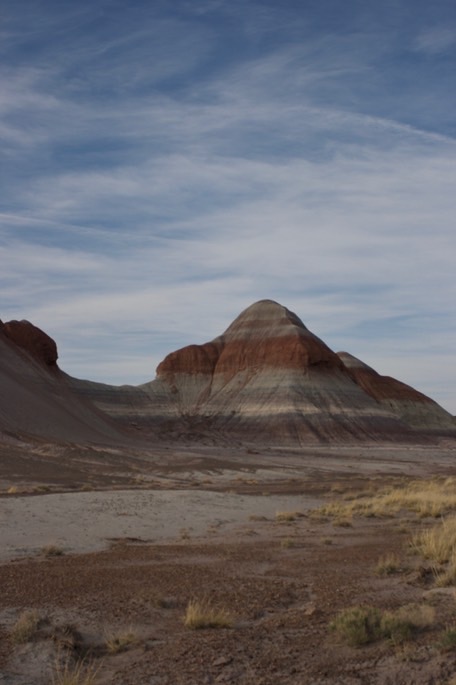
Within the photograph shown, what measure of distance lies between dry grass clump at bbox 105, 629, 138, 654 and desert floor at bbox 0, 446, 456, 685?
0.01m

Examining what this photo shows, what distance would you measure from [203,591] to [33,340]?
80.5 metres

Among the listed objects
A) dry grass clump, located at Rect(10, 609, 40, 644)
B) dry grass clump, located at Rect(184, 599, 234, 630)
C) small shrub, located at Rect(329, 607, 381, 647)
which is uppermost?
small shrub, located at Rect(329, 607, 381, 647)

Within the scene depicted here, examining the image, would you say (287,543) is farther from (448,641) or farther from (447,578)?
(448,641)

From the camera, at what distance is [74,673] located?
708 centimetres

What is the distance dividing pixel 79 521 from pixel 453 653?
12.9 metres

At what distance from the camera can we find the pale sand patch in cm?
1616

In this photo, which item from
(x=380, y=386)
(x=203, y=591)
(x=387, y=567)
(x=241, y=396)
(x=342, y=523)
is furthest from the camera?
(x=380, y=386)

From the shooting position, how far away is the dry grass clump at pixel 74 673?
6559 mm

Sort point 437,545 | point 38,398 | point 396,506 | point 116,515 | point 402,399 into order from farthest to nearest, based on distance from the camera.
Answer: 1. point 402,399
2. point 38,398
3. point 396,506
4. point 116,515
5. point 437,545

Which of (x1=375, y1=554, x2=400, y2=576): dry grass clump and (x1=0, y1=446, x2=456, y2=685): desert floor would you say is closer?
(x1=0, y1=446, x2=456, y2=685): desert floor

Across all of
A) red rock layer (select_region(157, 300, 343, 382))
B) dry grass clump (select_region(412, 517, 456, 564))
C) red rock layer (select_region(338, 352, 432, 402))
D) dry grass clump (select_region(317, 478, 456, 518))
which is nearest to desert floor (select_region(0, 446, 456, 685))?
dry grass clump (select_region(412, 517, 456, 564))

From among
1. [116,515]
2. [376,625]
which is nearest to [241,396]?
[116,515]

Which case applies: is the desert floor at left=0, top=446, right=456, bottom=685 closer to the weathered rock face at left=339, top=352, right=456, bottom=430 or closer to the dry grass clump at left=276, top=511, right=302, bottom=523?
the dry grass clump at left=276, top=511, right=302, bottom=523

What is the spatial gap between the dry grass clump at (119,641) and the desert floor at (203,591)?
14 millimetres
